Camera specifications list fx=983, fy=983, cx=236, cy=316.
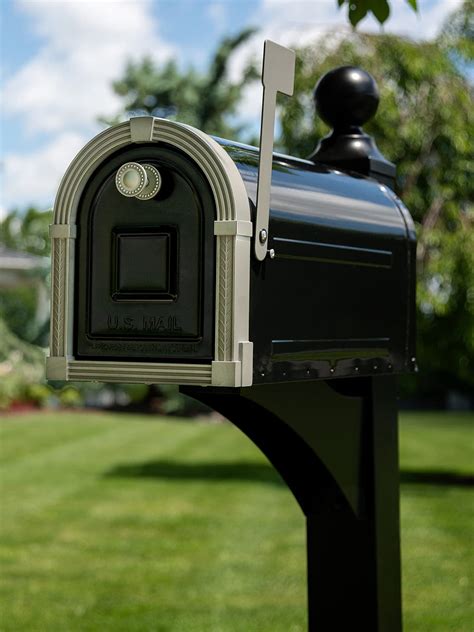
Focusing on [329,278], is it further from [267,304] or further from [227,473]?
[227,473]

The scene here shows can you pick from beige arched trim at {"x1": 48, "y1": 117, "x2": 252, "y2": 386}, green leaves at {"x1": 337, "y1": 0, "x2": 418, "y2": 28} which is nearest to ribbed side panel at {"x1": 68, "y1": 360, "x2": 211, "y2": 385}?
beige arched trim at {"x1": 48, "y1": 117, "x2": 252, "y2": 386}

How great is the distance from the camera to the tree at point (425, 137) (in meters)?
9.24

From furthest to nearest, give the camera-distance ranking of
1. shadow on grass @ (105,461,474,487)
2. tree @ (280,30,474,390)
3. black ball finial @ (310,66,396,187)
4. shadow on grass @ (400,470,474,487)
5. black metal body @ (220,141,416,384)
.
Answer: shadow on grass @ (105,461,474,487), shadow on grass @ (400,470,474,487), tree @ (280,30,474,390), black ball finial @ (310,66,396,187), black metal body @ (220,141,416,384)

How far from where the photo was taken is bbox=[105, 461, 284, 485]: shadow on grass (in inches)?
415

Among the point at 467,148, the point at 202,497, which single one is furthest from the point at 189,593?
the point at 467,148

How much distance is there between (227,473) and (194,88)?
11697 mm

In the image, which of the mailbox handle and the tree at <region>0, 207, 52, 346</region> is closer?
the mailbox handle

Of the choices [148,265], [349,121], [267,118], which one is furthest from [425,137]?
[148,265]

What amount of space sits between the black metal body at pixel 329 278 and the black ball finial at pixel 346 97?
245mm

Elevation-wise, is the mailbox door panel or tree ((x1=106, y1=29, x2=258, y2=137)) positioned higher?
tree ((x1=106, y1=29, x2=258, y2=137))

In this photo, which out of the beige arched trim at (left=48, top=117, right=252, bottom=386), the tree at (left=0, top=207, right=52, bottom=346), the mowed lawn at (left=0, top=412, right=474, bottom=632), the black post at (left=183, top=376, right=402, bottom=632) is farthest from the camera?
the tree at (left=0, top=207, right=52, bottom=346)

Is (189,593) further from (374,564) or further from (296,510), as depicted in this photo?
(374,564)

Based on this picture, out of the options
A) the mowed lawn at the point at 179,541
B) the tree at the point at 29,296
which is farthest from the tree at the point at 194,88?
the mowed lawn at the point at 179,541

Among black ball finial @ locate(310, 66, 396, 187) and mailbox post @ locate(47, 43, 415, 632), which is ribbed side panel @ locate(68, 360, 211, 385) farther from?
black ball finial @ locate(310, 66, 396, 187)
